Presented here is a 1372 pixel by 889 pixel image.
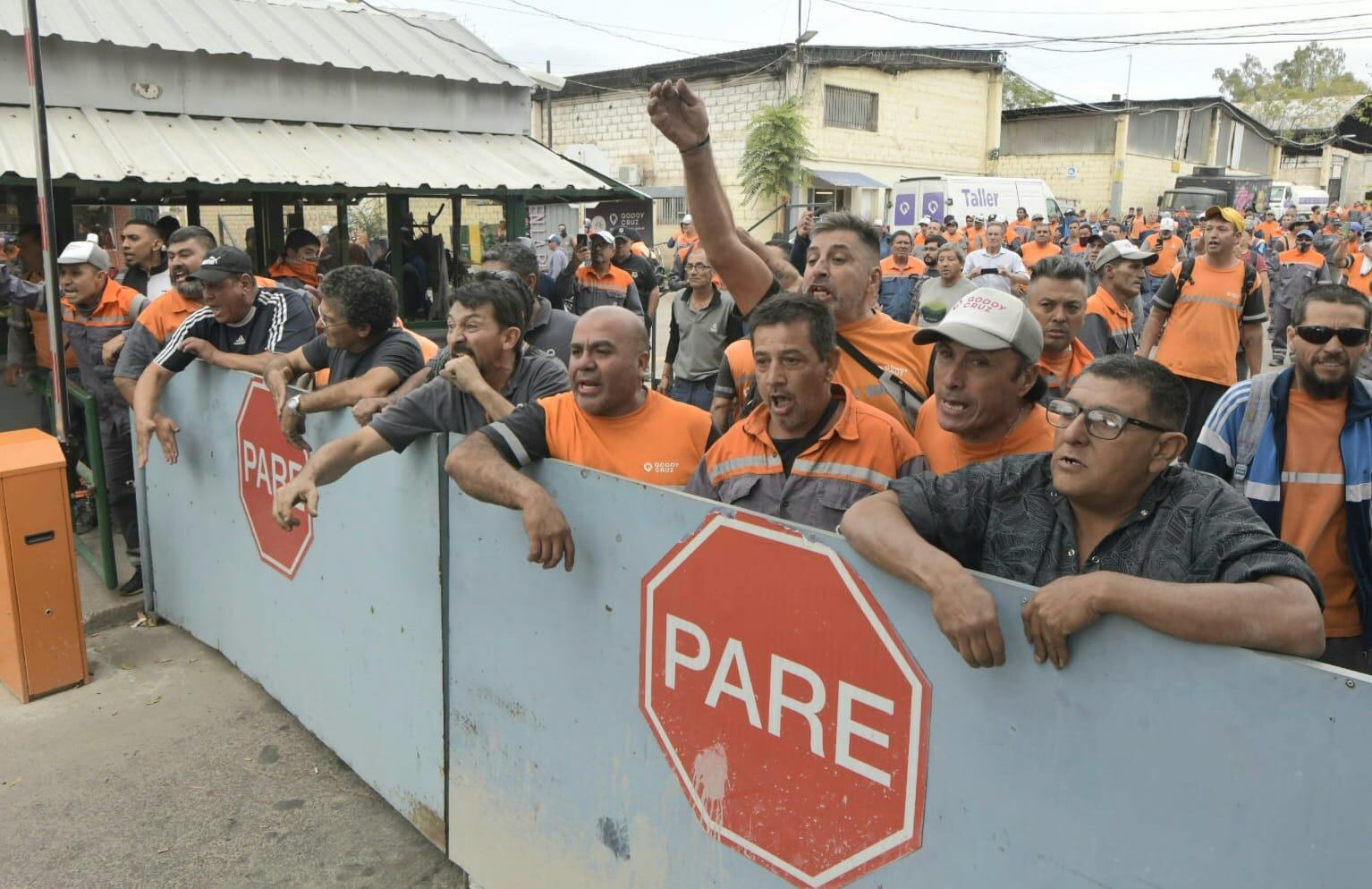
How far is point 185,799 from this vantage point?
394 centimetres

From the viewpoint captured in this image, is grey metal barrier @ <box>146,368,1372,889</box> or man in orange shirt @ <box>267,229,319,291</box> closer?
grey metal barrier @ <box>146,368,1372,889</box>

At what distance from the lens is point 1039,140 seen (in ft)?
143

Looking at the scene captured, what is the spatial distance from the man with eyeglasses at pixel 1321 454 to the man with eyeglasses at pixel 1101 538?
1.36 metres

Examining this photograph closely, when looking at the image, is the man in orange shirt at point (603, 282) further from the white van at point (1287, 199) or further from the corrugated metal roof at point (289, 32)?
the white van at point (1287, 199)

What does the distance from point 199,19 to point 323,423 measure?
8328mm

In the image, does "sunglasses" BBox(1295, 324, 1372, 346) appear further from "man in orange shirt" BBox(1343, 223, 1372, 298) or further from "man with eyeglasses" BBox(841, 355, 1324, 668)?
"man in orange shirt" BBox(1343, 223, 1372, 298)

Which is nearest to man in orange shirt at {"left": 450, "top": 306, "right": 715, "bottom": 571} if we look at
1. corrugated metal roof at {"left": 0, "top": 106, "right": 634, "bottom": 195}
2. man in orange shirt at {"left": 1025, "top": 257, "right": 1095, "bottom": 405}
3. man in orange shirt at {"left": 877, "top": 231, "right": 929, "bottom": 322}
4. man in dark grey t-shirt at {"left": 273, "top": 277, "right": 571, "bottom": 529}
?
man in dark grey t-shirt at {"left": 273, "top": 277, "right": 571, "bottom": 529}

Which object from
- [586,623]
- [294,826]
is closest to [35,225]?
[294,826]

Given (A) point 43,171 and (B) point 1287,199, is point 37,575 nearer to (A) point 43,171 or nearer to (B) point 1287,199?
(A) point 43,171

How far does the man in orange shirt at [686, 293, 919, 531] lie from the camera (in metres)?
2.60

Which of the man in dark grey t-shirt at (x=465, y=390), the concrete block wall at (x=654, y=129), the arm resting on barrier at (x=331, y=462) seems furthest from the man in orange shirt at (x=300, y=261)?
the concrete block wall at (x=654, y=129)

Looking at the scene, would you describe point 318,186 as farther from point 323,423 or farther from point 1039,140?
point 1039,140

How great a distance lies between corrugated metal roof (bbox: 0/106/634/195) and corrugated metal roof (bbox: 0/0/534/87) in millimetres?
651

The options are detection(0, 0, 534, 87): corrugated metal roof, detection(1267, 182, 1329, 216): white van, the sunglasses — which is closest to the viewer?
the sunglasses
